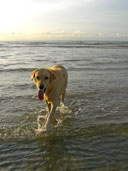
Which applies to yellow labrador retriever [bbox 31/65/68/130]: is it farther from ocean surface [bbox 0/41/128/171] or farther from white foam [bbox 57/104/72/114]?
white foam [bbox 57/104/72/114]

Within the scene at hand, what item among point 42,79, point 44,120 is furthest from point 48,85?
point 44,120

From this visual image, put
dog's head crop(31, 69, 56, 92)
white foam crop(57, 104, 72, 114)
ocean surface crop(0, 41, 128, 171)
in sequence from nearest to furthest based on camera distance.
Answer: ocean surface crop(0, 41, 128, 171), dog's head crop(31, 69, 56, 92), white foam crop(57, 104, 72, 114)

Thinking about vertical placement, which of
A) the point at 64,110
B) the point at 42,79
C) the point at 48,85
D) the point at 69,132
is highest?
the point at 42,79

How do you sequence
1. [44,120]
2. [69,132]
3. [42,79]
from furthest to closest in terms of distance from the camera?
[44,120] < [42,79] < [69,132]

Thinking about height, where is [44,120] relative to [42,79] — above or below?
below

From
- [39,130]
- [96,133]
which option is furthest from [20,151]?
[96,133]

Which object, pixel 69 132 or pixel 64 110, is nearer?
pixel 69 132

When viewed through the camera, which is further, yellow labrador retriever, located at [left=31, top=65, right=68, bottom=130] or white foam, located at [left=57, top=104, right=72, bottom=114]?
white foam, located at [left=57, top=104, right=72, bottom=114]

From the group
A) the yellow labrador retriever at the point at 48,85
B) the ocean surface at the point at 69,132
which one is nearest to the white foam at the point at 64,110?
the ocean surface at the point at 69,132

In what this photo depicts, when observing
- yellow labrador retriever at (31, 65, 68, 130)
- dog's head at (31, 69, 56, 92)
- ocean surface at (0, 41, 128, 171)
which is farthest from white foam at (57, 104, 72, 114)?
dog's head at (31, 69, 56, 92)

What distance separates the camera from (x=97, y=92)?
8.27m

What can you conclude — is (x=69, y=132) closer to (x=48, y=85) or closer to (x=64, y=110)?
(x=48, y=85)

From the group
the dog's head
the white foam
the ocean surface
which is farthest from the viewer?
the white foam

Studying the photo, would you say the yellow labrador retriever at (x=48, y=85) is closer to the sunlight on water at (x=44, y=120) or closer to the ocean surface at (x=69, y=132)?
the sunlight on water at (x=44, y=120)
